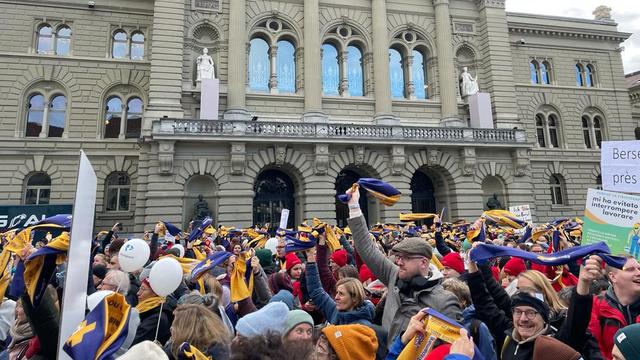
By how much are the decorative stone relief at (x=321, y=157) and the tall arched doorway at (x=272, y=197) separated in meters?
2.73

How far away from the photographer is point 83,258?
12.7 ft

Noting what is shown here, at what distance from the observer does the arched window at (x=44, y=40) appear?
25703 millimetres

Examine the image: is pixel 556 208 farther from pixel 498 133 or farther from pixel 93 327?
pixel 93 327

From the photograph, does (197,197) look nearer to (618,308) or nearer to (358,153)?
(358,153)

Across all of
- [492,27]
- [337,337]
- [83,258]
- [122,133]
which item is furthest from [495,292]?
[492,27]

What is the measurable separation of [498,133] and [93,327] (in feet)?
89.3

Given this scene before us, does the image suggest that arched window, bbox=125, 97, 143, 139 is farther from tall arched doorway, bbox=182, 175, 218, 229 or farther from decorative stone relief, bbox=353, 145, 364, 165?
decorative stone relief, bbox=353, 145, 364, 165

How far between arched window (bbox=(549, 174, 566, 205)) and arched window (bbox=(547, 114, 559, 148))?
2697 mm

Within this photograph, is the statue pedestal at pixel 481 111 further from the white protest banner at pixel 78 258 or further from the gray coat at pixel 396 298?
the white protest banner at pixel 78 258

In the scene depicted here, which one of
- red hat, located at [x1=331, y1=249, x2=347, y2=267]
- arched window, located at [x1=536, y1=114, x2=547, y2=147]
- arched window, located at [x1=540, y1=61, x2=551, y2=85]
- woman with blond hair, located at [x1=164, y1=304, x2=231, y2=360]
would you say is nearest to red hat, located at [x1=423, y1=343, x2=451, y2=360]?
woman with blond hair, located at [x1=164, y1=304, x2=231, y2=360]

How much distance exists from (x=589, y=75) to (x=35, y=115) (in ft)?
136

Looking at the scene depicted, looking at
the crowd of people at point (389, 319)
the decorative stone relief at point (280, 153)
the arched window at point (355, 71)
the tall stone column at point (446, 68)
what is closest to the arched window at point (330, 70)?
the arched window at point (355, 71)

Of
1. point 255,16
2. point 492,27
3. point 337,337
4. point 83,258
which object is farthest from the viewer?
point 492,27

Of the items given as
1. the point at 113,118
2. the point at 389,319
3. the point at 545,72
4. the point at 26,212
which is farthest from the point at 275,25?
the point at 389,319
